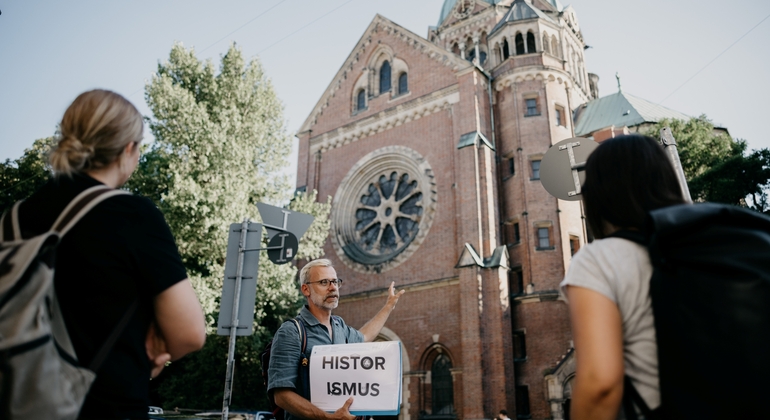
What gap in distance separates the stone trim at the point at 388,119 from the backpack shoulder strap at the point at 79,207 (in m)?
19.8

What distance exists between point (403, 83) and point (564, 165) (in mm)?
18854

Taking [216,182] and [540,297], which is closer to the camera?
[216,182]

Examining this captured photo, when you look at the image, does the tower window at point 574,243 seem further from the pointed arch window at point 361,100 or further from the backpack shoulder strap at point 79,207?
the backpack shoulder strap at point 79,207

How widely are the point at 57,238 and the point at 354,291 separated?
780 inches

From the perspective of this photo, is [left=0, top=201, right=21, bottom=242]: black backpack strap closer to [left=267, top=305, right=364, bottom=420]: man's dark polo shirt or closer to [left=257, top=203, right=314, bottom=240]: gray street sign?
[left=267, top=305, right=364, bottom=420]: man's dark polo shirt

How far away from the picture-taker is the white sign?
133 inches

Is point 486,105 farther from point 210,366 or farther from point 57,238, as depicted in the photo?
point 57,238

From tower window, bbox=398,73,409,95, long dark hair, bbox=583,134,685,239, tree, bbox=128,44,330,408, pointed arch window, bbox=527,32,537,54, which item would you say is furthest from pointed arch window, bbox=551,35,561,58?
long dark hair, bbox=583,134,685,239

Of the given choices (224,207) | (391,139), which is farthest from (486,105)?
(224,207)

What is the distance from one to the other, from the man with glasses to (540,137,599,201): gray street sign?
86.4 inches

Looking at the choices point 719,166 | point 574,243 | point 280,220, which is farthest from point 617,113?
point 280,220

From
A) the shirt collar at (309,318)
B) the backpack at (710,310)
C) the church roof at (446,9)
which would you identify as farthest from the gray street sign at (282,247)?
the church roof at (446,9)

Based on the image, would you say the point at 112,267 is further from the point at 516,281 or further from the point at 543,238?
the point at 543,238

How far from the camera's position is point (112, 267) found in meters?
1.80
